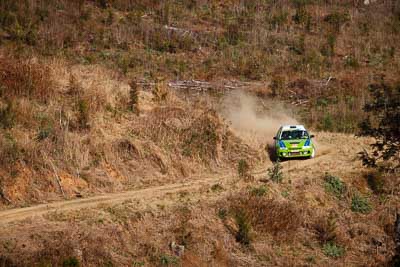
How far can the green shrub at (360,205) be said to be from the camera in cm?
2175

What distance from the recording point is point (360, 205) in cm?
2191

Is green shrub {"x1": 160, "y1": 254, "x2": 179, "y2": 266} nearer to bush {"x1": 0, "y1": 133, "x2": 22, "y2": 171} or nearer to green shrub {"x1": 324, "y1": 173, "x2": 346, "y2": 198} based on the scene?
bush {"x1": 0, "y1": 133, "x2": 22, "y2": 171}

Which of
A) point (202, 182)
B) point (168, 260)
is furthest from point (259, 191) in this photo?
point (168, 260)

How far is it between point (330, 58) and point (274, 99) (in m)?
9.92

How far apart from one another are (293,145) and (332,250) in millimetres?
6519

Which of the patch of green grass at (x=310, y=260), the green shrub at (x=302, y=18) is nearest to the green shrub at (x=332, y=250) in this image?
the patch of green grass at (x=310, y=260)

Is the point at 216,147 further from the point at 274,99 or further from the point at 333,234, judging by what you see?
the point at 274,99

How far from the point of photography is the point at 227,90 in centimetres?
3866

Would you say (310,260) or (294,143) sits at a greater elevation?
(294,143)

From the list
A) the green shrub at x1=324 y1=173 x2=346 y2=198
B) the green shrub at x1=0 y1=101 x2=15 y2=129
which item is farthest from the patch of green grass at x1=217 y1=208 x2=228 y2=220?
the green shrub at x1=0 y1=101 x2=15 y2=129

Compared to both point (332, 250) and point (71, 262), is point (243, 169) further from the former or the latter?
point (71, 262)

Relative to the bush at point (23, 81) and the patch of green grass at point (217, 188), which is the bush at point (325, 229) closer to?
the patch of green grass at point (217, 188)

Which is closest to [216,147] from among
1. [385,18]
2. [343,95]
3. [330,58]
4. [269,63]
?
[343,95]

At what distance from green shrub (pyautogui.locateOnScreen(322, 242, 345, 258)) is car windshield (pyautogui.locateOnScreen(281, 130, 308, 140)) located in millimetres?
6823
